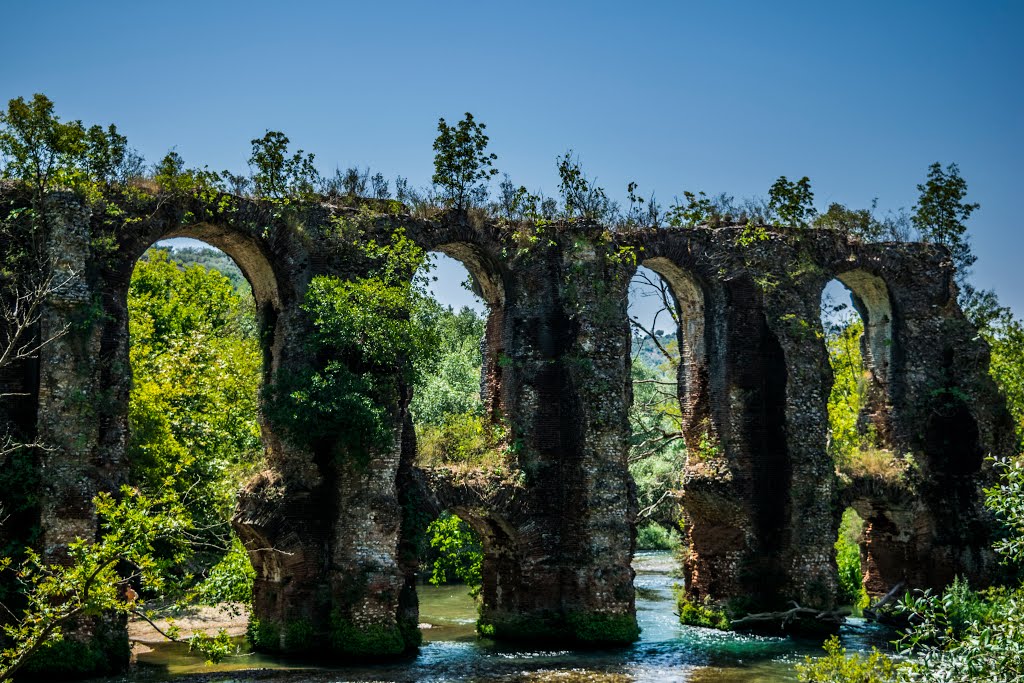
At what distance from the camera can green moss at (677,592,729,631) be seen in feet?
75.8

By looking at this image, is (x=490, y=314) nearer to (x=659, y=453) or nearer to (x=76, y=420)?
(x=76, y=420)

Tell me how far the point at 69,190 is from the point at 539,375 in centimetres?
922

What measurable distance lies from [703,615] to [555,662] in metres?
5.20

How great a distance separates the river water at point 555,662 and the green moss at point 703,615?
0.84ft

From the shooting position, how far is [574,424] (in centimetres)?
2189

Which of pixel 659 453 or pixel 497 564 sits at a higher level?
pixel 659 453

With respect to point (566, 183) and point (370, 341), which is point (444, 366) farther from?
point (370, 341)

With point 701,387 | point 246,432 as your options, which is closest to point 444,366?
point 246,432

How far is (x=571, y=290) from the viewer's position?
878 inches

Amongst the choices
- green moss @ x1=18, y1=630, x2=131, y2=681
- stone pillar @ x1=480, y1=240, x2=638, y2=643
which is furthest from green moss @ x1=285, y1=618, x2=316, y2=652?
stone pillar @ x1=480, y1=240, x2=638, y2=643

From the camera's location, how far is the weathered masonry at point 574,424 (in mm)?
18000

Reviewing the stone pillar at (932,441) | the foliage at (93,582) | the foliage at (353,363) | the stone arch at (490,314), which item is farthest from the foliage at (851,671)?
the stone pillar at (932,441)

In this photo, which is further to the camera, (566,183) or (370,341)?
(566,183)

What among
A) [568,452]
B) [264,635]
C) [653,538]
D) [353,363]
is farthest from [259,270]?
[653,538]
